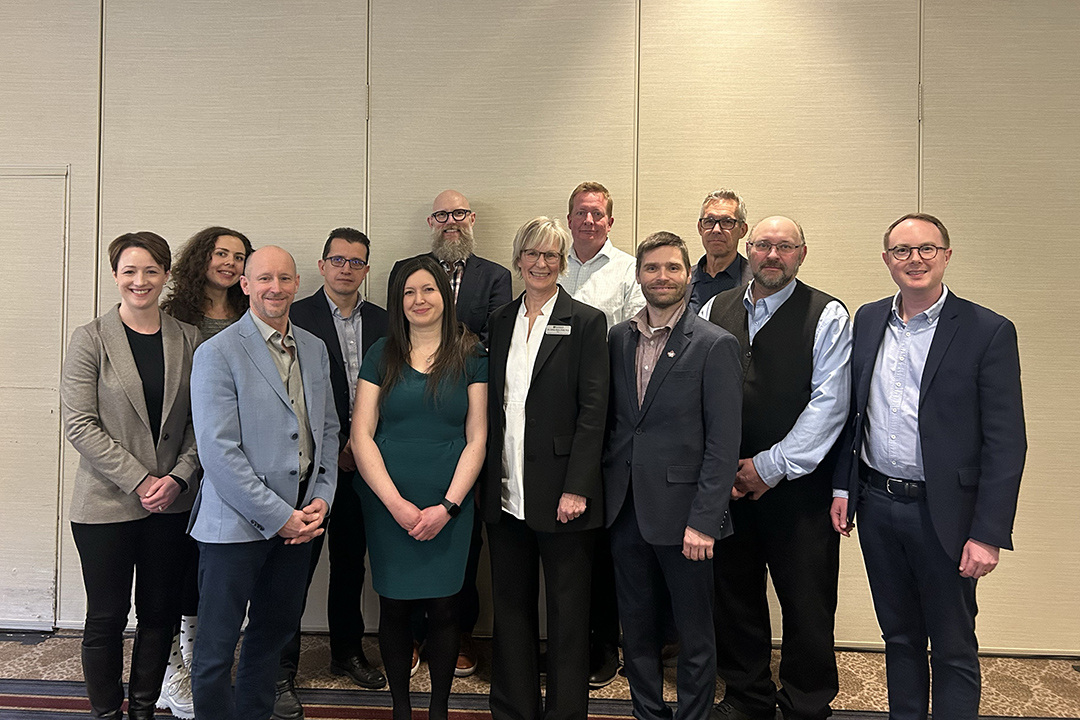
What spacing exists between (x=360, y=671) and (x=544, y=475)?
1510 mm

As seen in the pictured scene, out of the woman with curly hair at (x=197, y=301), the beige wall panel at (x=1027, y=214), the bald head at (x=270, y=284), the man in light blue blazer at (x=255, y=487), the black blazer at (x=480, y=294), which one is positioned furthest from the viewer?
the beige wall panel at (x=1027, y=214)

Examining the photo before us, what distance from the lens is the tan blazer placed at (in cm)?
257

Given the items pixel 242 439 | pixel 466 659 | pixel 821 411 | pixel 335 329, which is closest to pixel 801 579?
pixel 821 411

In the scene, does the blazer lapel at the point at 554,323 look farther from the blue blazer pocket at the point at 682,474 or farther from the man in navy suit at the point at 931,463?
the man in navy suit at the point at 931,463

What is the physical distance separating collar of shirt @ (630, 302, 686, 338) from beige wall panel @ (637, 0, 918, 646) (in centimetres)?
131

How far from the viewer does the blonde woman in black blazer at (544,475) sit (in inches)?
98.8

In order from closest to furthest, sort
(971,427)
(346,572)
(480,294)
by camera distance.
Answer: (971,427) < (346,572) < (480,294)

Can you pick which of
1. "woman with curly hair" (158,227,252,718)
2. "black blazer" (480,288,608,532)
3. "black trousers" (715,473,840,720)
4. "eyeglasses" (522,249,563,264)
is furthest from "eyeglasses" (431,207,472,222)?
"black trousers" (715,473,840,720)

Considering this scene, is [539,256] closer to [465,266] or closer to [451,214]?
[465,266]

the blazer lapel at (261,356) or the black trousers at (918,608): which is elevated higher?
the blazer lapel at (261,356)

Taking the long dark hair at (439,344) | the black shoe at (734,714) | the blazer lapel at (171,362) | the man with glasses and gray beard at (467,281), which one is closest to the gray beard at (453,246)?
the man with glasses and gray beard at (467,281)

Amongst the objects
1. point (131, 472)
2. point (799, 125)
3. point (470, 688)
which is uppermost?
point (799, 125)

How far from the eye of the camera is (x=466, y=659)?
10.9 ft

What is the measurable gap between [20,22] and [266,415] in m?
3.40
